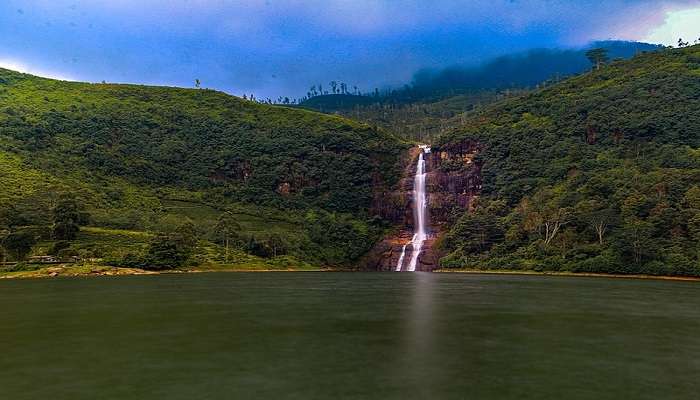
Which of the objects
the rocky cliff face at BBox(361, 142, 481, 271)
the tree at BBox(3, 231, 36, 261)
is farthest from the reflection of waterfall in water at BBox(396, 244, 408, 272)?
the tree at BBox(3, 231, 36, 261)

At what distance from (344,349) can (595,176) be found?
10610 cm

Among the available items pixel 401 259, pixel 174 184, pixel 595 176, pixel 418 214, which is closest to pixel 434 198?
pixel 418 214

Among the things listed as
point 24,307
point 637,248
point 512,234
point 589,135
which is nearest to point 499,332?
point 24,307

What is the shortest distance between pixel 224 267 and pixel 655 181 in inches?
3283

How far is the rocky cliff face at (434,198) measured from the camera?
14488 centimetres

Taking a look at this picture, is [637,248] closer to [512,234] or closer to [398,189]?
[512,234]

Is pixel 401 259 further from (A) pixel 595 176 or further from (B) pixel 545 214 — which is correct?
(A) pixel 595 176

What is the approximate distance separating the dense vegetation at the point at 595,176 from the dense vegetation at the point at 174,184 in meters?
34.4

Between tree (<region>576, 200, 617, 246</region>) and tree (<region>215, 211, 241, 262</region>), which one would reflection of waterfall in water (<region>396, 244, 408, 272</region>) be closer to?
tree (<region>215, 211, 241, 262</region>)

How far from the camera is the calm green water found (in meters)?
18.9

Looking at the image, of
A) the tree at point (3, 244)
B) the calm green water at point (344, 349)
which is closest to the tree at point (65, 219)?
the tree at point (3, 244)

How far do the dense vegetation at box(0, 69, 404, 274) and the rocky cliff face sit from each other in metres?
5.90

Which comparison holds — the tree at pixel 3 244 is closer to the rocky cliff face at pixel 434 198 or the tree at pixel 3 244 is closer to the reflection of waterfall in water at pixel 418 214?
the rocky cliff face at pixel 434 198

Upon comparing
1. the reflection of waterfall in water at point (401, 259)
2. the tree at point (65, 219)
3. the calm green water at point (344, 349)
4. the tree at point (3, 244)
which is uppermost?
the tree at point (65, 219)
